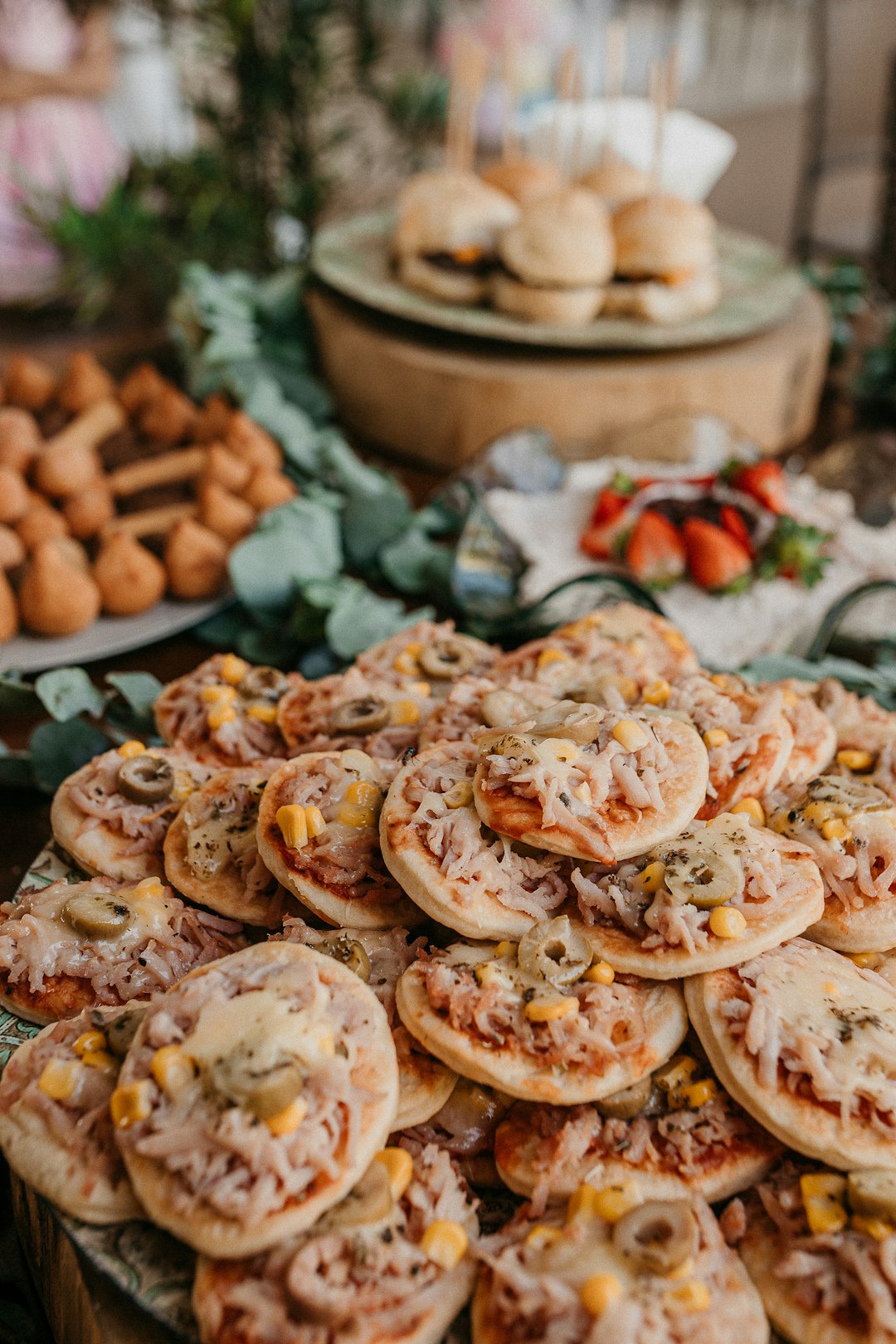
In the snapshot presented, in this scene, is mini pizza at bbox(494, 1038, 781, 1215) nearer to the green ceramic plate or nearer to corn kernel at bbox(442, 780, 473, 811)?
corn kernel at bbox(442, 780, 473, 811)

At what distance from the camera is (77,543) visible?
3145 mm

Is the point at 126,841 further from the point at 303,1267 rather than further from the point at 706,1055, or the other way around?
the point at 706,1055

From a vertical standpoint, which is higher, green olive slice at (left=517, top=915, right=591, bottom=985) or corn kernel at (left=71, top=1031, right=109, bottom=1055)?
green olive slice at (left=517, top=915, right=591, bottom=985)

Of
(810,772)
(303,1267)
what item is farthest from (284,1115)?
(810,772)

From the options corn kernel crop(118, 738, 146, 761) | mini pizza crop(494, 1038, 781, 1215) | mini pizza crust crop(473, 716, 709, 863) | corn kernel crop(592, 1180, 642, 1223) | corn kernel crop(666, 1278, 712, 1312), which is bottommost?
mini pizza crop(494, 1038, 781, 1215)

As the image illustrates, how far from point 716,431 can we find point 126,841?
7.90ft

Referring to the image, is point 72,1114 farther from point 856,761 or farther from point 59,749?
point 856,761

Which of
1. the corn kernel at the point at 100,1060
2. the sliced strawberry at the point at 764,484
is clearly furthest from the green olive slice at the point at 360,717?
the sliced strawberry at the point at 764,484

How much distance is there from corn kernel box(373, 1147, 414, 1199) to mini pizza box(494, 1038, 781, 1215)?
14cm

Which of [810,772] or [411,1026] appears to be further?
[810,772]

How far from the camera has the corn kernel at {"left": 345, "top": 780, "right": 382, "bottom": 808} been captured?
1667mm

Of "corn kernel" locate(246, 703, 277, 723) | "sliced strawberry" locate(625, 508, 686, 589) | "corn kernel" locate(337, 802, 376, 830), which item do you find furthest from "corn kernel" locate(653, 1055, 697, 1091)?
"sliced strawberry" locate(625, 508, 686, 589)

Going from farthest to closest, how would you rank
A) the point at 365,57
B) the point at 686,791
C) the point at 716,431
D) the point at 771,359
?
1. the point at 365,57
2. the point at 771,359
3. the point at 716,431
4. the point at 686,791

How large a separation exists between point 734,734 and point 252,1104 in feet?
3.17
